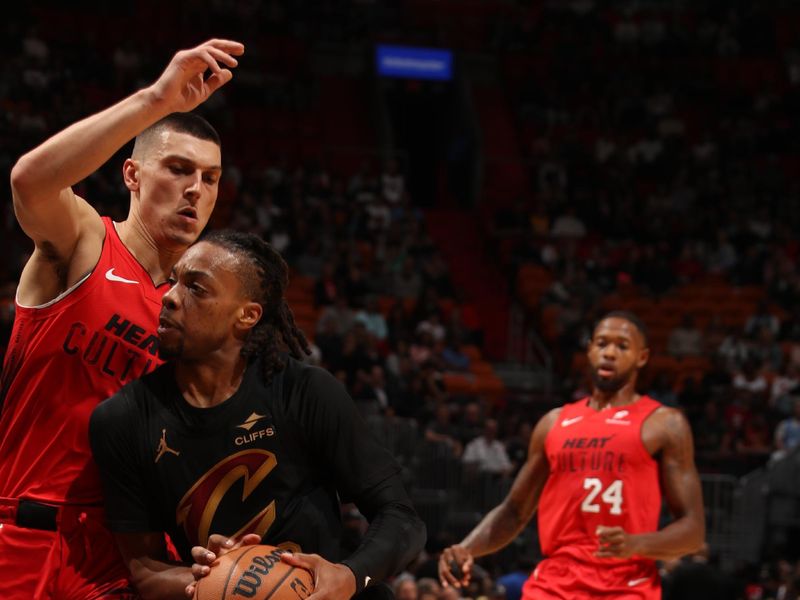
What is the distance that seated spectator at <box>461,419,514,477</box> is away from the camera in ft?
44.7

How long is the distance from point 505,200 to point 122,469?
19.7 m

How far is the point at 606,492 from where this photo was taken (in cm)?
625

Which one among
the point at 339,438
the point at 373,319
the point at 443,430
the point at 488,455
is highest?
the point at 373,319

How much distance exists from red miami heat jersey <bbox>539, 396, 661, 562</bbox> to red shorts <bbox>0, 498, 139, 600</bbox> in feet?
10.2

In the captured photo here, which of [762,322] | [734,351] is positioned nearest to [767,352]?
[734,351]

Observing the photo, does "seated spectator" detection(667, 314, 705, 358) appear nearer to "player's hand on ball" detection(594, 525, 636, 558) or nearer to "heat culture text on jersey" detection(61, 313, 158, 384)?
"player's hand on ball" detection(594, 525, 636, 558)

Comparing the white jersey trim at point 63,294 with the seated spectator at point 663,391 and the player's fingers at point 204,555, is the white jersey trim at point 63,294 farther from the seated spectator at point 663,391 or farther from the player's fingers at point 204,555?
the seated spectator at point 663,391

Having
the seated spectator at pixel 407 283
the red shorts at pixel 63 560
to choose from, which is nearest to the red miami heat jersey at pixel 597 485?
the red shorts at pixel 63 560

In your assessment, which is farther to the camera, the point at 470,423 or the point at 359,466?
the point at 470,423

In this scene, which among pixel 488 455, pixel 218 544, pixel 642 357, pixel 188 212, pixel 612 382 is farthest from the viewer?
pixel 488 455

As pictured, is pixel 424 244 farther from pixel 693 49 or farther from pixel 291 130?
pixel 693 49

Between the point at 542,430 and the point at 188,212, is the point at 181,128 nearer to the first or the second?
the point at 188,212

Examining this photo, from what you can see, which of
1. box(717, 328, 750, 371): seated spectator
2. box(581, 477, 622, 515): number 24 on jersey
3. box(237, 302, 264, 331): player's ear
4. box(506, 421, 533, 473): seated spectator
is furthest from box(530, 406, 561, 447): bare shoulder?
box(717, 328, 750, 371): seated spectator

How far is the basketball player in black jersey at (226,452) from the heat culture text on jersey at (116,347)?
235mm
